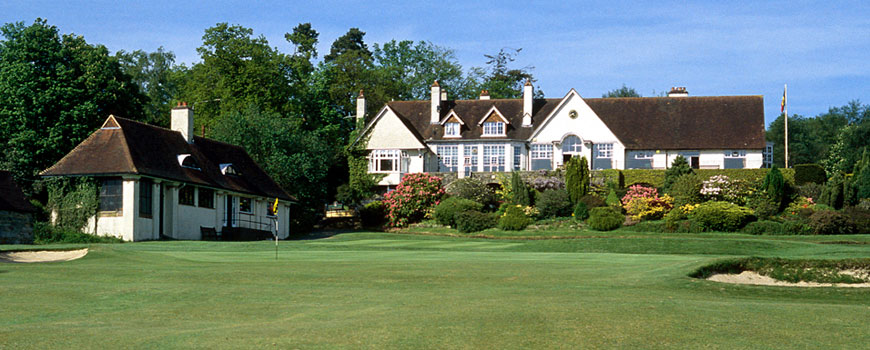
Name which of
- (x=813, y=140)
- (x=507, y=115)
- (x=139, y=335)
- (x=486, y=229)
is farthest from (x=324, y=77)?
(x=139, y=335)

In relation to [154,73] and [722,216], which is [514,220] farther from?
[154,73]

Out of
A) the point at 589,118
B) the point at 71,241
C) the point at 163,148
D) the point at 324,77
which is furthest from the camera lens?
the point at 324,77

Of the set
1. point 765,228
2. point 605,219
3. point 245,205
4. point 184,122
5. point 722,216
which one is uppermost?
point 184,122

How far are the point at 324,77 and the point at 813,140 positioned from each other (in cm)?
5654

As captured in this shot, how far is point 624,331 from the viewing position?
11961 mm

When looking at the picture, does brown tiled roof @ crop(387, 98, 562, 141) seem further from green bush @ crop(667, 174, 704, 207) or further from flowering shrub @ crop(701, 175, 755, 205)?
flowering shrub @ crop(701, 175, 755, 205)

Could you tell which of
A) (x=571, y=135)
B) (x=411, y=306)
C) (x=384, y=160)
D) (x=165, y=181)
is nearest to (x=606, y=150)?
(x=571, y=135)

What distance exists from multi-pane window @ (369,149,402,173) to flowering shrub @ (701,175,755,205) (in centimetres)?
2285

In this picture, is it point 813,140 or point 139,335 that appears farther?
point 813,140

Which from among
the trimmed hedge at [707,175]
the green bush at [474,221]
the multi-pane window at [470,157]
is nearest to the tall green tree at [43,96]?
the green bush at [474,221]

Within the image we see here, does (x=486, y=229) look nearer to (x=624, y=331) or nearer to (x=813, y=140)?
(x=624, y=331)

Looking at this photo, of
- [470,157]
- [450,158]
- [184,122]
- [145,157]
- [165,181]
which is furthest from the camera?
[450,158]

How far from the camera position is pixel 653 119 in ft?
216

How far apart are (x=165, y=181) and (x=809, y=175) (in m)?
37.5
